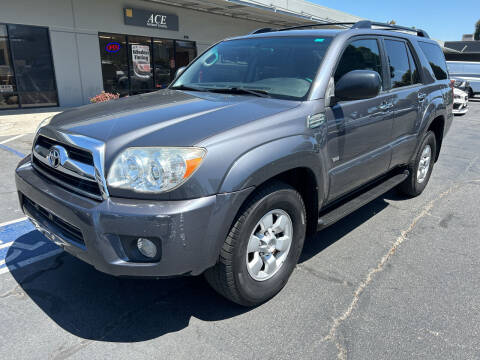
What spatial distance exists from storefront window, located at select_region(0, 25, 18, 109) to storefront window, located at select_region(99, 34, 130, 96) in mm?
3054

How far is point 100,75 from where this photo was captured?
46.7ft

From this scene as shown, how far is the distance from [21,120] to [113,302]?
10.1 metres

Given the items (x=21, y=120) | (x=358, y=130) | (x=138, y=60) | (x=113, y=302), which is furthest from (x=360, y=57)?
(x=138, y=60)

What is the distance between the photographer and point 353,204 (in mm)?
3525

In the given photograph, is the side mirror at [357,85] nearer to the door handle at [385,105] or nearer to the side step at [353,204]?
the door handle at [385,105]

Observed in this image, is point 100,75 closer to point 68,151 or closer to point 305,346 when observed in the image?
point 68,151

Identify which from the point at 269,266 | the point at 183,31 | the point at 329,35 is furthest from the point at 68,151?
the point at 183,31

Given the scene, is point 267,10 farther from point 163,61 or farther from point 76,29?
point 76,29

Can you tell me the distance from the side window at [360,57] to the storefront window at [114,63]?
1252 cm

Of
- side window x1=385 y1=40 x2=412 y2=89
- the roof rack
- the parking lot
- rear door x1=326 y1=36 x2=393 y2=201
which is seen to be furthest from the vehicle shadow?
side window x1=385 y1=40 x2=412 y2=89

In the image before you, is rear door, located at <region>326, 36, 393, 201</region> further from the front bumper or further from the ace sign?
the ace sign

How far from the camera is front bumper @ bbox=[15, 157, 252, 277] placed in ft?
6.91

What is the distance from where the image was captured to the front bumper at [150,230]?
2105 millimetres

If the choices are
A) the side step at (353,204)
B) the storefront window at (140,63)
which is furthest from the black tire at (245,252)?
the storefront window at (140,63)
